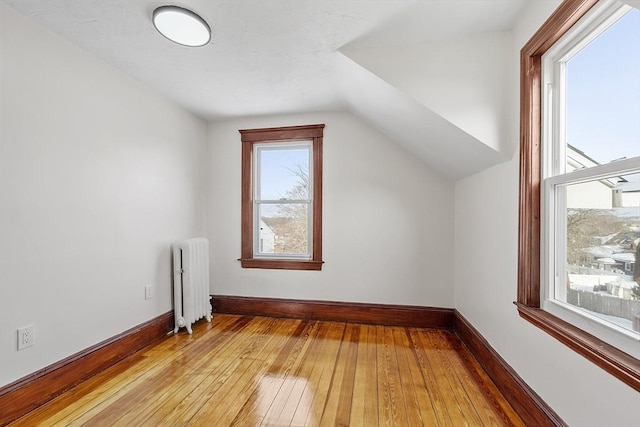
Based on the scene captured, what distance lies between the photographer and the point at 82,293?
1987 millimetres

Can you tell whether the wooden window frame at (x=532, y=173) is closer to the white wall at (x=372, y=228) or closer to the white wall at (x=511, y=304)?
the white wall at (x=511, y=304)

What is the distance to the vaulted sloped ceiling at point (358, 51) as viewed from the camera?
5.28 ft

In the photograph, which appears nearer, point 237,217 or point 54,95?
point 54,95

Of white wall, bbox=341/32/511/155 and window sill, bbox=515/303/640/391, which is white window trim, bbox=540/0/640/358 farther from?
white wall, bbox=341/32/511/155

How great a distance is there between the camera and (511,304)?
5.68ft

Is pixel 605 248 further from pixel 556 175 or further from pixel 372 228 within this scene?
pixel 372 228

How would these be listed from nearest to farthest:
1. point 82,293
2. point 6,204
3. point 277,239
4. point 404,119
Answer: point 6,204 → point 82,293 → point 404,119 → point 277,239

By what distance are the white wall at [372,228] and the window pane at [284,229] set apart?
25 centimetres

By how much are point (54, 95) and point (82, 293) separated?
1.31 metres

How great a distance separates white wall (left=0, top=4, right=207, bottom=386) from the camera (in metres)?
1.60

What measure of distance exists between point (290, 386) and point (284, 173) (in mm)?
2194

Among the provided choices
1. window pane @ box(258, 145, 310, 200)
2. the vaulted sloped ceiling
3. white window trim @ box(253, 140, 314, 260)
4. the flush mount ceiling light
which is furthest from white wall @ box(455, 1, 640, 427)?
the flush mount ceiling light

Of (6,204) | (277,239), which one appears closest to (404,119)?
(277,239)

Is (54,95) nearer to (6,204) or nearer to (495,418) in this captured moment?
(6,204)
